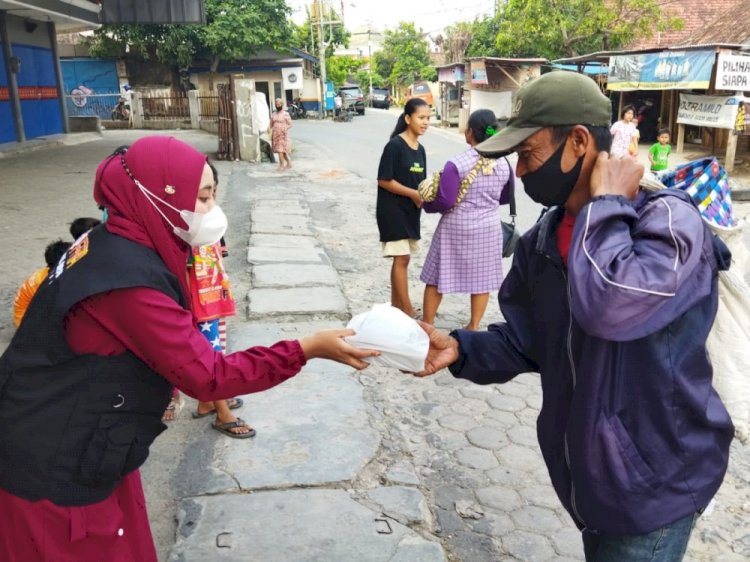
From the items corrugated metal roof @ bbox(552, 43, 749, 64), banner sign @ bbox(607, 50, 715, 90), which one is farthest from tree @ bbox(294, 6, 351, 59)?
banner sign @ bbox(607, 50, 715, 90)

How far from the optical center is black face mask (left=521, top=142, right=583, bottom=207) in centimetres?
162

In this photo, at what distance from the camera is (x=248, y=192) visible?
37.3 ft

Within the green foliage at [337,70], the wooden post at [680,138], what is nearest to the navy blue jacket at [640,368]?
the wooden post at [680,138]

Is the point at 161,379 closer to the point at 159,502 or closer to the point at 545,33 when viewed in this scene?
the point at 159,502

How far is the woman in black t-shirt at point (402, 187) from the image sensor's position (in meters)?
4.89

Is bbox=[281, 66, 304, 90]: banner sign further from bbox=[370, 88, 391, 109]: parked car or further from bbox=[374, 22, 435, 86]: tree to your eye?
bbox=[370, 88, 391, 109]: parked car

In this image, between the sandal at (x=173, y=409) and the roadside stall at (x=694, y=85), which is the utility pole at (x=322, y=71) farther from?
the sandal at (x=173, y=409)

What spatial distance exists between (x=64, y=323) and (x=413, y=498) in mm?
1866

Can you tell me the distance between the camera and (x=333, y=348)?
194cm

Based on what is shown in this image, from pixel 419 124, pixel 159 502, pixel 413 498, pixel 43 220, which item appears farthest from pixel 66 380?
pixel 43 220

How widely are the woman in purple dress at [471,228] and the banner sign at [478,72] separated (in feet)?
74.1

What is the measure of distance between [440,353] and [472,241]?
111 inches

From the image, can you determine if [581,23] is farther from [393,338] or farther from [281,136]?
[393,338]

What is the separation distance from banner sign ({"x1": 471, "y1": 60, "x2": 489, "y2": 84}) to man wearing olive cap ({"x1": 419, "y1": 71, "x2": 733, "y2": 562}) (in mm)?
25674
